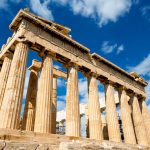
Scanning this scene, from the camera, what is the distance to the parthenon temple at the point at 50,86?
15.9 metres

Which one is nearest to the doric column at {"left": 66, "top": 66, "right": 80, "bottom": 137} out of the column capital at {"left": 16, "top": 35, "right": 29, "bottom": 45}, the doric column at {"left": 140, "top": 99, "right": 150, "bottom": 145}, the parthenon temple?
the parthenon temple

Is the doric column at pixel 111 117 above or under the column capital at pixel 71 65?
under

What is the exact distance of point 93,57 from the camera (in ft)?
88.3

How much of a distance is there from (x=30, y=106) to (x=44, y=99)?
425cm

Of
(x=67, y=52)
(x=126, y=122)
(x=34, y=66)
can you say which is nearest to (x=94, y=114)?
(x=126, y=122)

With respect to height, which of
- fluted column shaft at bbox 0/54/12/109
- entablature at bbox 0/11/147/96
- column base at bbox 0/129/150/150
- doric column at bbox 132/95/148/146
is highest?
entablature at bbox 0/11/147/96

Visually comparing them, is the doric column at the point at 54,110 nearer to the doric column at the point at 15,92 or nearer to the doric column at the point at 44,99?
the doric column at the point at 44,99

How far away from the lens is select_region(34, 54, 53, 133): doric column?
1719cm

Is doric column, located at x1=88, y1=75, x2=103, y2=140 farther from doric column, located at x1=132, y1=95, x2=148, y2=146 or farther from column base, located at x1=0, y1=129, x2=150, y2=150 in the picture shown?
doric column, located at x1=132, y1=95, x2=148, y2=146

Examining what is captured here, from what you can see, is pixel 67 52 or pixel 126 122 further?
pixel 126 122

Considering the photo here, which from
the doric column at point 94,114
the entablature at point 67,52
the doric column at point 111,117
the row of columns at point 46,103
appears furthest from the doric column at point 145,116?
the doric column at point 94,114

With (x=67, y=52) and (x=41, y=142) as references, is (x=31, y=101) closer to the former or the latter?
(x=67, y=52)

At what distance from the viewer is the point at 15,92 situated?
16.3 metres

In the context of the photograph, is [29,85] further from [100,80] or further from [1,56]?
[100,80]
